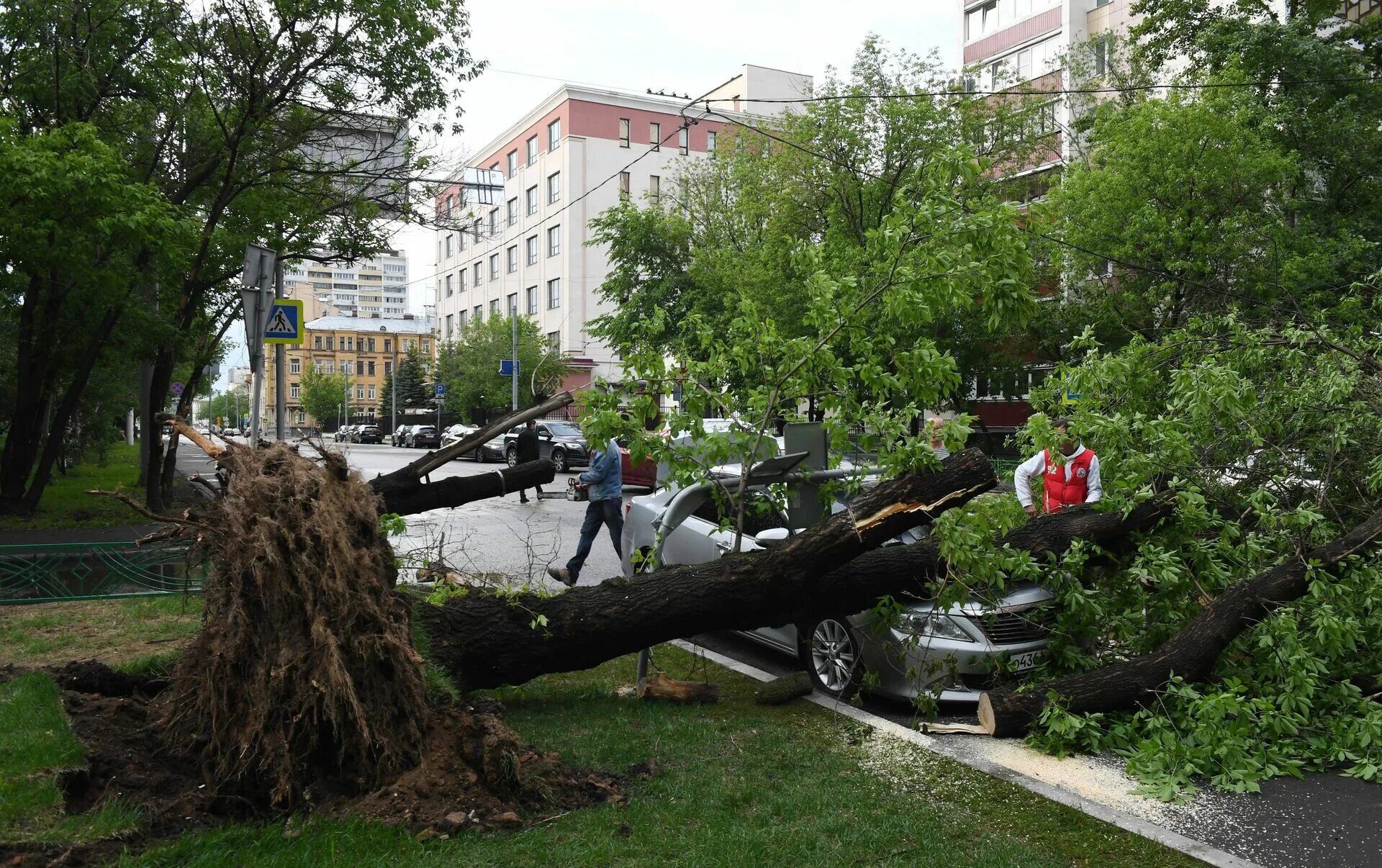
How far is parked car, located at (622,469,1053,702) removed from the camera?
20.7ft

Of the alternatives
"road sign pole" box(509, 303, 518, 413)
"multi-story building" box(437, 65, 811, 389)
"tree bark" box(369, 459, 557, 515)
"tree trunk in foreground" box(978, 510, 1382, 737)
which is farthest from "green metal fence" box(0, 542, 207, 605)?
"multi-story building" box(437, 65, 811, 389)

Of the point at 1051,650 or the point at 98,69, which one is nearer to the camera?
the point at 1051,650

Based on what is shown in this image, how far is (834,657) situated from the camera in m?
6.77

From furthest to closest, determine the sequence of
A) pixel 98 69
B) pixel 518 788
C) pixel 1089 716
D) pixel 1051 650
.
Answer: pixel 98 69 < pixel 1051 650 < pixel 1089 716 < pixel 518 788

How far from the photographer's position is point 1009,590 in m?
6.61

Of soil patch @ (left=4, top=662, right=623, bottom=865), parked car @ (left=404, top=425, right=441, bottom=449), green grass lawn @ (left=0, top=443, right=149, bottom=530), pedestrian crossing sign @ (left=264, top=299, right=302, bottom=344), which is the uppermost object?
pedestrian crossing sign @ (left=264, top=299, right=302, bottom=344)

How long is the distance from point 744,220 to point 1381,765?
95.1 feet

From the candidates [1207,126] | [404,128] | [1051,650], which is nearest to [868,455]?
[1051,650]

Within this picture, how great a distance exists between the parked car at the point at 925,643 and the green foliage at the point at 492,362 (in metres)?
47.1

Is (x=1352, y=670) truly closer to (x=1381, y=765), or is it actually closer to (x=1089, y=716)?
(x=1381, y=765)

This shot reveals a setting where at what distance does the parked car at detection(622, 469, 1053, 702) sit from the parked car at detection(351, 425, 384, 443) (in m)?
64.5

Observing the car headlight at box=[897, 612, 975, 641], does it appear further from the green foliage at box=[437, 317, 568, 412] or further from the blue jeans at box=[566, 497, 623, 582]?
the green foliage at box=[437, 317, 568, 412]

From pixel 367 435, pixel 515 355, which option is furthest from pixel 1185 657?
pixel 367 435

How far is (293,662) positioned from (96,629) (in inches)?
195
